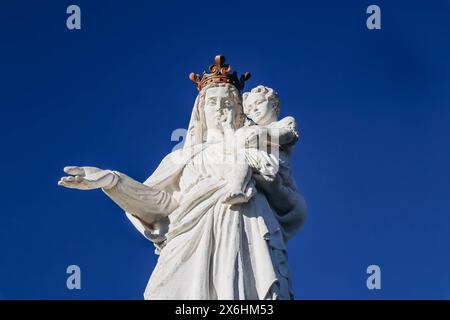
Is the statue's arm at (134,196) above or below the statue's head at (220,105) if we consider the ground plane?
below

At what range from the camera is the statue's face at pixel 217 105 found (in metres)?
18.4

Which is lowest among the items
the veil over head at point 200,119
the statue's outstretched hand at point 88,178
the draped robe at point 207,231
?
the draped robe at point 207,231

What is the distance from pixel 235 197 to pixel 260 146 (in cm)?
116

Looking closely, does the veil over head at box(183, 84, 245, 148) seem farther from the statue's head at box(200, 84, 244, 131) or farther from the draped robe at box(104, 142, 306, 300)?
the draped robe at box(104, 142, 306, 300)

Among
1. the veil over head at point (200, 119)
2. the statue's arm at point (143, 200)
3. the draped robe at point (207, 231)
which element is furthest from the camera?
the veil over head at point (200, 119)

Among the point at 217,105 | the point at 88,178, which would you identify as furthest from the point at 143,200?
the point at 217,105

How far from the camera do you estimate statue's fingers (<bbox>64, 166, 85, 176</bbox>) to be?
17.1 metres

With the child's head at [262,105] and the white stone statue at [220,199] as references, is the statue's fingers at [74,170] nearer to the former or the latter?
the white stone statue at [220,199]

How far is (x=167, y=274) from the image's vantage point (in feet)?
54.4

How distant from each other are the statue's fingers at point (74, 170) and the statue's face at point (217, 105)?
233cm

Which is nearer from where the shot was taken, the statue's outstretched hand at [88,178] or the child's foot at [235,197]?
the child's foot at [235,197]

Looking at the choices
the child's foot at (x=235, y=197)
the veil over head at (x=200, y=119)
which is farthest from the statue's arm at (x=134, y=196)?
the child's foot at (x=235, y=197)
